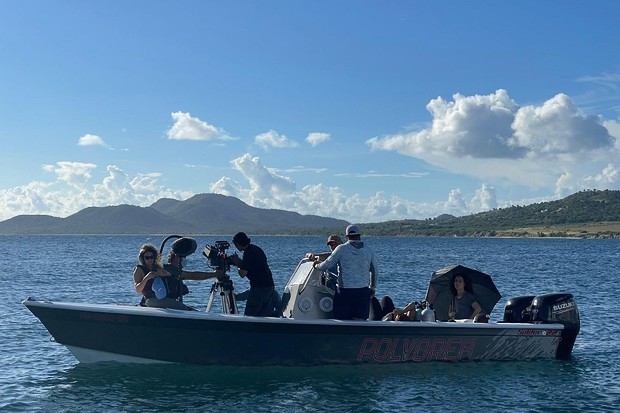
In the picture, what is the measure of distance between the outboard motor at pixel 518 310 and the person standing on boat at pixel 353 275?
332 centimetres

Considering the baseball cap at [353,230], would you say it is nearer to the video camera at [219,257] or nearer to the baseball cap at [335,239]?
the baseball cap at [335,239]

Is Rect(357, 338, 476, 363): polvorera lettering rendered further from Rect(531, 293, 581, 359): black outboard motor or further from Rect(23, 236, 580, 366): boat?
Rect(531, 293, 581, 359): black outboard motor

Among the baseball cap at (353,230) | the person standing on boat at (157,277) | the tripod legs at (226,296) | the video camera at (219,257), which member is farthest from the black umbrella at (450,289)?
the person standing on boat at (157,277)

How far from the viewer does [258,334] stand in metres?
11.8

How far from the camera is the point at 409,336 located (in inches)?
480

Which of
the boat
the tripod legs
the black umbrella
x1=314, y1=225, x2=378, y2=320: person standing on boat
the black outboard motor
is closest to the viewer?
x1=314, y1=225, x2=378, y2=320: person standing on boat

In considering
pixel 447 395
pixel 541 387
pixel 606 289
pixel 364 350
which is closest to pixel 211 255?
pixel 364 350

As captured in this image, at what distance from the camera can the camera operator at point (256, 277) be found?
11.8 m

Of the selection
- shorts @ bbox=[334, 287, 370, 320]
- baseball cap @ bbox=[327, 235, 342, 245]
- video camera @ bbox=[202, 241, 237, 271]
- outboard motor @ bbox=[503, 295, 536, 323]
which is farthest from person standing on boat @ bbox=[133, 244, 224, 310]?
outboard motor @ bbox=[503, 295, 536, 323]

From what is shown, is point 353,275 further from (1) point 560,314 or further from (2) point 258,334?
(1) point 560,314

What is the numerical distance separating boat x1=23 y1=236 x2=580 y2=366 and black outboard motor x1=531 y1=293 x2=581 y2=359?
3.67 feet

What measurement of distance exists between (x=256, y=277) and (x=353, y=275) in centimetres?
159

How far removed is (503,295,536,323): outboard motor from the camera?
44.6 ft

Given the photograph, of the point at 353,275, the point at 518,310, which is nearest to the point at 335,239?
the point at 353,275
